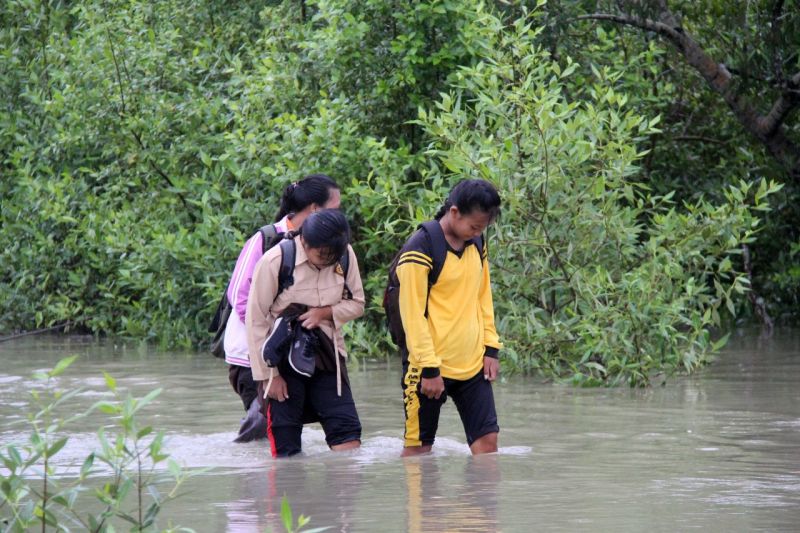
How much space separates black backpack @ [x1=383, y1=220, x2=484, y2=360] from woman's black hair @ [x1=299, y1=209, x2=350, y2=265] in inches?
11.6

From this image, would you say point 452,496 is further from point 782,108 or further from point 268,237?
point 782,108

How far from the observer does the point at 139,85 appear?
15.8m

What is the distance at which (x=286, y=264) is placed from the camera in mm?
7309

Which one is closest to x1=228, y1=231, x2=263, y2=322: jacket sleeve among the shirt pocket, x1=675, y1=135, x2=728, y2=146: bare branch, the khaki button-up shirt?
the khaki button-up shirt

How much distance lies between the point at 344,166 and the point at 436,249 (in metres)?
6.48

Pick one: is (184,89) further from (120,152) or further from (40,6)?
(40,6)

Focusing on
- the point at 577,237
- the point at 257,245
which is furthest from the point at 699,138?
the point at 257,245

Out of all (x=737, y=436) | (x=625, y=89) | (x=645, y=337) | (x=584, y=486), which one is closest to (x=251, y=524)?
(x=584, y=486)

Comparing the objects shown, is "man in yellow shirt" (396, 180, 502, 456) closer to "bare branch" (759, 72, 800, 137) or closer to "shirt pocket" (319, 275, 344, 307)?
"shirt pocket" (319, 275, 344, 307)

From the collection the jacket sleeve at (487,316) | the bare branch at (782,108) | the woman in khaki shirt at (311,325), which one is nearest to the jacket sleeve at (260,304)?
the woman in khaki shirt at (311,325)

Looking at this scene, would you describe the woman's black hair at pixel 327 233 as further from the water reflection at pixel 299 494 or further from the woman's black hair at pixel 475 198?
the water reflection at pixel 299 494

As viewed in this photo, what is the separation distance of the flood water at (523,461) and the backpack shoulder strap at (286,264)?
0.94 meters

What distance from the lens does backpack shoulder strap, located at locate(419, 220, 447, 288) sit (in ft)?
23.0

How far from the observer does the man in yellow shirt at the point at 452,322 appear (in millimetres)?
6953
